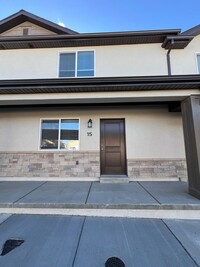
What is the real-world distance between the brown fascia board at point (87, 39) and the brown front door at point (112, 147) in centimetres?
315

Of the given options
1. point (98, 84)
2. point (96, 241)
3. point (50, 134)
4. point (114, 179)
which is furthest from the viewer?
point (50, 134)

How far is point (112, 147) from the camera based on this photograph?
246 inches

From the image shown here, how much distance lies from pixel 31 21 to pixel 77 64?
122 inches

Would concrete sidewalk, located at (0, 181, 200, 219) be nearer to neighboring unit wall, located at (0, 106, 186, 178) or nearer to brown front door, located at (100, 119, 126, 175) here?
neighboring unit wall, located at (0, 106, 186, 178)

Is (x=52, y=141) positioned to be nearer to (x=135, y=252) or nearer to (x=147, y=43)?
(x=135, y=252)

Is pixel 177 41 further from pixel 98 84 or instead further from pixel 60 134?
pixel 60 134

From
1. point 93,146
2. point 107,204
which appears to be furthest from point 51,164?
A: point 107,204

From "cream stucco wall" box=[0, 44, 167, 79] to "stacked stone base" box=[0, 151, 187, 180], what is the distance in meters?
3.10

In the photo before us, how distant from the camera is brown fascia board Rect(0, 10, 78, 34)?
6766 mm

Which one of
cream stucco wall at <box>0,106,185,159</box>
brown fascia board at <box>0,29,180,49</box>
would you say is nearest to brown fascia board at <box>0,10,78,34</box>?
brown fascia board at <box>0,29,180,49</box>

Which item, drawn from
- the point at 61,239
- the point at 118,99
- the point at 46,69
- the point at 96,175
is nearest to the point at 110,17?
the point at 46,69

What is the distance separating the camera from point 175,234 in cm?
280

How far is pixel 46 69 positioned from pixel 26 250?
237 inches

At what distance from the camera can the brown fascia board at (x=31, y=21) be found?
677 cm
